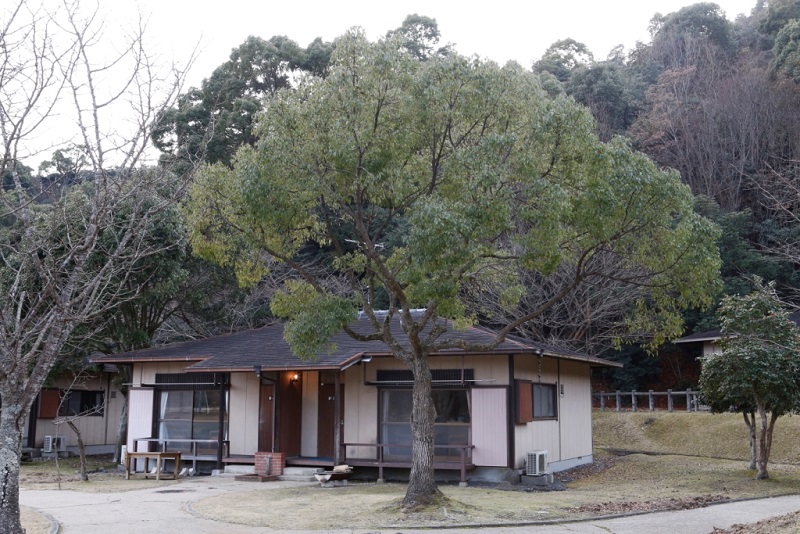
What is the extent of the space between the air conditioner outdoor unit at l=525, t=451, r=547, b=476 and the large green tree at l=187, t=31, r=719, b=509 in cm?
538

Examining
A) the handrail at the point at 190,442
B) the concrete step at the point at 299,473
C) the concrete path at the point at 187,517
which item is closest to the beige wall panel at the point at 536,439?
the concrete step at the point at 299,473

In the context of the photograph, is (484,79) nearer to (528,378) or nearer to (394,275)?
(394,275)

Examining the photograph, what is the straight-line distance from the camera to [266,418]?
64.4 feet

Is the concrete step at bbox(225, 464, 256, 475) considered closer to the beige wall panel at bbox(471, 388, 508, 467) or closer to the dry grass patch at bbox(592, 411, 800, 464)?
the beige wall panel at bbox(471, 388, 508, 467)

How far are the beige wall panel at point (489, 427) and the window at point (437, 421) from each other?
0.25 metres

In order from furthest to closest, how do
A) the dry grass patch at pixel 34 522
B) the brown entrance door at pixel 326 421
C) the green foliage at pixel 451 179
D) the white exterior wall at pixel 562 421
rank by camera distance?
the brown entrance door at pixel 326 421, the white exterior wall at pixel 562 421, the green foliage at pixel 451 179, the dry grass patch at pixel 34 522

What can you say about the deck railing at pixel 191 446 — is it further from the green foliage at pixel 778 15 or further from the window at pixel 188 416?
the green foliage at pixel 778 15

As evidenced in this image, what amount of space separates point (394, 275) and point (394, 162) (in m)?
1.97

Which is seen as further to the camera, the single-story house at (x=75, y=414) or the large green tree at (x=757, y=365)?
the single-story house at (x=75, y=414)

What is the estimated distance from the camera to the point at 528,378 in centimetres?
1884

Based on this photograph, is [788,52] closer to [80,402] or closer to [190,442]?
[190,442]

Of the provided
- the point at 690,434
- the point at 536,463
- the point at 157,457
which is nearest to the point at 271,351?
the point at 157,457

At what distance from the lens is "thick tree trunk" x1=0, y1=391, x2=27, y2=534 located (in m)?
8.78

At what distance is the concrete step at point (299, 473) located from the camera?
18.3 metres
